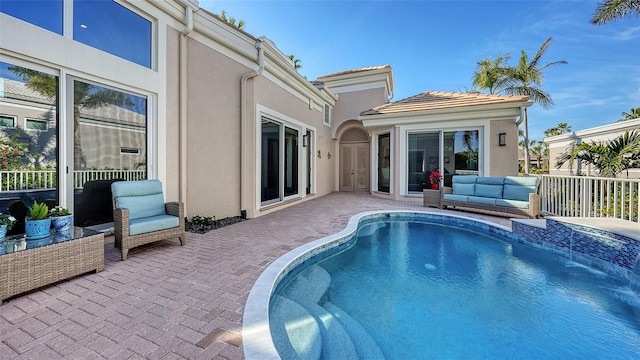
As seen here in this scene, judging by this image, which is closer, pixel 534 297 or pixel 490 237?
pixel 534 297

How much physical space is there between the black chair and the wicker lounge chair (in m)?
0.66

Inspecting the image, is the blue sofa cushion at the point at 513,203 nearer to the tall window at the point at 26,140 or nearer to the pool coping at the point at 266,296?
the pool coping at the point at 266,296

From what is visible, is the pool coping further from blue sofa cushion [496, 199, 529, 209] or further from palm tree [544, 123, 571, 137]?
palm tree [544, 123, 571, 137]

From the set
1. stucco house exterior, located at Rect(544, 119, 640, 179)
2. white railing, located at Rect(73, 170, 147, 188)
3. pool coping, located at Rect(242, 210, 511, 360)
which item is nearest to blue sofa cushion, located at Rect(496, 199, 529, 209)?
pool coping, located at Rect(242, 210, 511, 360)

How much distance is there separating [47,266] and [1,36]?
2912mm

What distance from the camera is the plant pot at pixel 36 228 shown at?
121 inches

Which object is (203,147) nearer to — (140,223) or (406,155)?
Answer: (140,223)

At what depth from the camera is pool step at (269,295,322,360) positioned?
7.18 feet

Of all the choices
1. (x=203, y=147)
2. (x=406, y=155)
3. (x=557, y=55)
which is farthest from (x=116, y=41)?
(x=557, y=55)

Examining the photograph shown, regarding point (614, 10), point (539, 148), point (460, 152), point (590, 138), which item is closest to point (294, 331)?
point (460, 152)

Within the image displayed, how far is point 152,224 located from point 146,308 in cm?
189

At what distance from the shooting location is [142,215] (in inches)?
170

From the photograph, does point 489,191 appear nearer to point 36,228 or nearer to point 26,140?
point 36,228

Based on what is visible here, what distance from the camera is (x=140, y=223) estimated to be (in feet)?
13.0
